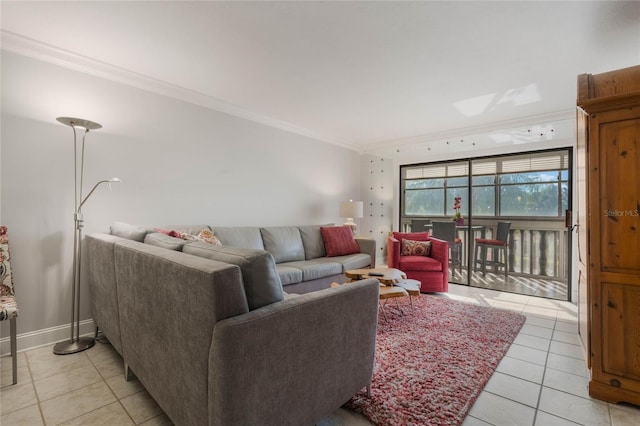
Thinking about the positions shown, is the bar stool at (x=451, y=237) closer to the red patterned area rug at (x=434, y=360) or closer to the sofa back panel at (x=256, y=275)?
the red patterned area rug at (x=434, y=360)

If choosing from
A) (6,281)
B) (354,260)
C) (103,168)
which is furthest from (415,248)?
(6,281)

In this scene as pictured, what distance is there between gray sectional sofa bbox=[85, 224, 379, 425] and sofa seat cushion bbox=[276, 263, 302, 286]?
1.49m

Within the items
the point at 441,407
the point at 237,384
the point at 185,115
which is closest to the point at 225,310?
the point at 237,384

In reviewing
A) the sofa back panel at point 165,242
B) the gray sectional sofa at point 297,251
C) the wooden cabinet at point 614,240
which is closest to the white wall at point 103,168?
the gray sectional sofa at point 297,251

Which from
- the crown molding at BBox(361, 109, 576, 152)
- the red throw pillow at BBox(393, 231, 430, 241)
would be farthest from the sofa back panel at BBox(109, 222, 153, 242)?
the crown molding at BBox(361, 109, 576, 152)

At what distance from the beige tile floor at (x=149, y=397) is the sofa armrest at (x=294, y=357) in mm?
347

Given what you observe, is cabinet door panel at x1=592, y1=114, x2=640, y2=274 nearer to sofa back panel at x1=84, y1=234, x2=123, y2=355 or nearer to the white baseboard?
sofa back panel at x1=84, y1=234, x2=123, y2=355

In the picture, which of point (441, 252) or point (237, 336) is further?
point (441, 252)

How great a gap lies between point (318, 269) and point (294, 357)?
7.21 feet

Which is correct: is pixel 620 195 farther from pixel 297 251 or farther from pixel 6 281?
pixel 6 281

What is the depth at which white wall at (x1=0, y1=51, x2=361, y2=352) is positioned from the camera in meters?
2.33

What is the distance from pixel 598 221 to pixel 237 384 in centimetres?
220

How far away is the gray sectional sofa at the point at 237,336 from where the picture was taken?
3.30 ft

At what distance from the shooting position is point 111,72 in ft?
8.95
